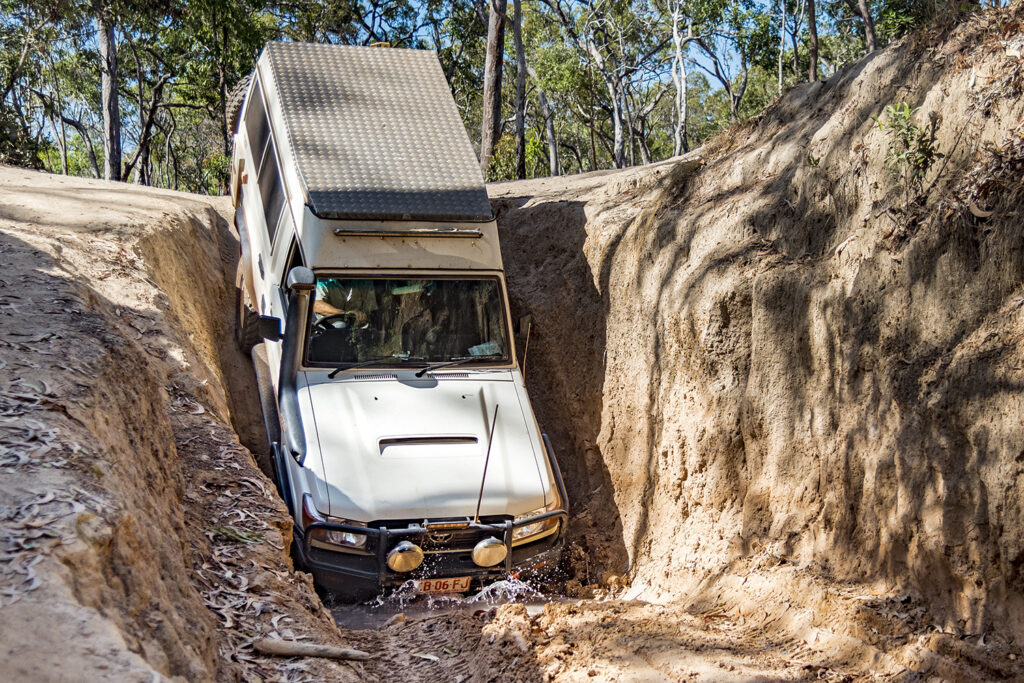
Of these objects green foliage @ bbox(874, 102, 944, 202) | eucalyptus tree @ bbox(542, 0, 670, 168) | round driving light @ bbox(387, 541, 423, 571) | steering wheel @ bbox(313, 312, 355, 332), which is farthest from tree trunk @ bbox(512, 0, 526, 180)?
round driving light @ bbox(387, 541, 423, 571)

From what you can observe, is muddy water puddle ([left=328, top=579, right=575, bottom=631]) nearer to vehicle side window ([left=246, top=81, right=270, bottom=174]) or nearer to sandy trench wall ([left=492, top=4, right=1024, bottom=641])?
sandy trench wall ([left=492, top=4, right=1024, bottom=641])

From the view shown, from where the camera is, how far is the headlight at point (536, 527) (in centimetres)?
614

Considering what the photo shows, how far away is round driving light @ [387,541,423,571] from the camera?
571 centimetres

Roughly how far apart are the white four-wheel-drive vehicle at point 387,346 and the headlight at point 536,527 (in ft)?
0.04

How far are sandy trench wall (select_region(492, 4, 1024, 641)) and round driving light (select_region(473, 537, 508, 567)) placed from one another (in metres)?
1.41

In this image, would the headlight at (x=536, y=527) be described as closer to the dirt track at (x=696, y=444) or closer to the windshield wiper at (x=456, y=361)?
the dirt track at (x=696, y=444)

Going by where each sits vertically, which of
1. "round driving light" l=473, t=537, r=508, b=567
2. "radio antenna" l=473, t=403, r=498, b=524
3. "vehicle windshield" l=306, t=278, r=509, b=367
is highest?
"vehicle windshield" l=306, t=278, r=509, b=367

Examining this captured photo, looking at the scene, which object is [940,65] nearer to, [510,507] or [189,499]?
[510,507]

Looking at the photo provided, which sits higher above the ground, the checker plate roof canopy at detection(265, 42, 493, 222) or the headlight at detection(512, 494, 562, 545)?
the checker plate roof canopy at detection(265, 42, 493, 222)

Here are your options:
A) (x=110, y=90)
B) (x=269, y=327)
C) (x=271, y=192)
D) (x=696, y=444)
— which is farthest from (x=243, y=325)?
(x=110, y=90)

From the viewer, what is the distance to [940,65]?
6574 millimetres

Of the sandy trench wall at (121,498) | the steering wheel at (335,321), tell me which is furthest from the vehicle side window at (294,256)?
the sandy trench wall at (121,498)

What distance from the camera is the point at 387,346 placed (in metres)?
6.87

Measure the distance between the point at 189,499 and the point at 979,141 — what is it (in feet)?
17.1
